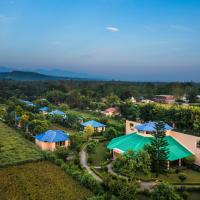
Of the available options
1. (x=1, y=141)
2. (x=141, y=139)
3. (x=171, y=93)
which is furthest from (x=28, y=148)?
(x=171, y=93)

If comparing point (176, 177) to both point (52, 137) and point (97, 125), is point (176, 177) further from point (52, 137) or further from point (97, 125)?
point (97, 125)

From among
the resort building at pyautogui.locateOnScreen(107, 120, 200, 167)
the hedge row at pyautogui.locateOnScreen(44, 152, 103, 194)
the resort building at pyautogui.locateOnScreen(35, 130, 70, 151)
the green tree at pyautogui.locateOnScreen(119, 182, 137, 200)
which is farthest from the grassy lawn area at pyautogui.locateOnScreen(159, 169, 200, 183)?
the resort building at pyautogui.locateOnScreen(35, 130, 70, 151)

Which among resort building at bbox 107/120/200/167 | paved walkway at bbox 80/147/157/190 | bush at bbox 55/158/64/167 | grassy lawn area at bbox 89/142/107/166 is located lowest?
grassy lawn area at bbox 89/142/107/166

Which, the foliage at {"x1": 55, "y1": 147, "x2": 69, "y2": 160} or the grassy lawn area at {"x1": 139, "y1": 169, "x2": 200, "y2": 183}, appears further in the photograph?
the foliage at {"x1": 55, "y1": 147, "x2": 69, "y2": 160}

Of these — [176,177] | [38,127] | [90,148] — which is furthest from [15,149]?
[176,177]

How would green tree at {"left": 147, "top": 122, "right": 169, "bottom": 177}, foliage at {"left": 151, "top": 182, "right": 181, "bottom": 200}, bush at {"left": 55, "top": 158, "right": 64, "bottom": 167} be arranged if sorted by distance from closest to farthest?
foliage at {"left": 151, "top": 182, "right": 181, "bottom": 200}, green tree at {"left": 147, "top": 122, "right": 169, "bottom": 177}, bush at {"left": 55, "top": 158, "right": 64, "bottom": 167}

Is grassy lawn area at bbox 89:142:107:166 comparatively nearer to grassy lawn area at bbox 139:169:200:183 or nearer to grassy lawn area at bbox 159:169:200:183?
grassy lawn area at bbox 139:169:200:183

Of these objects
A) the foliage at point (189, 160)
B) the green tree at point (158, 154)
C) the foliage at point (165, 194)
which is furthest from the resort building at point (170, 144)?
the foliage at point (165, 194)
